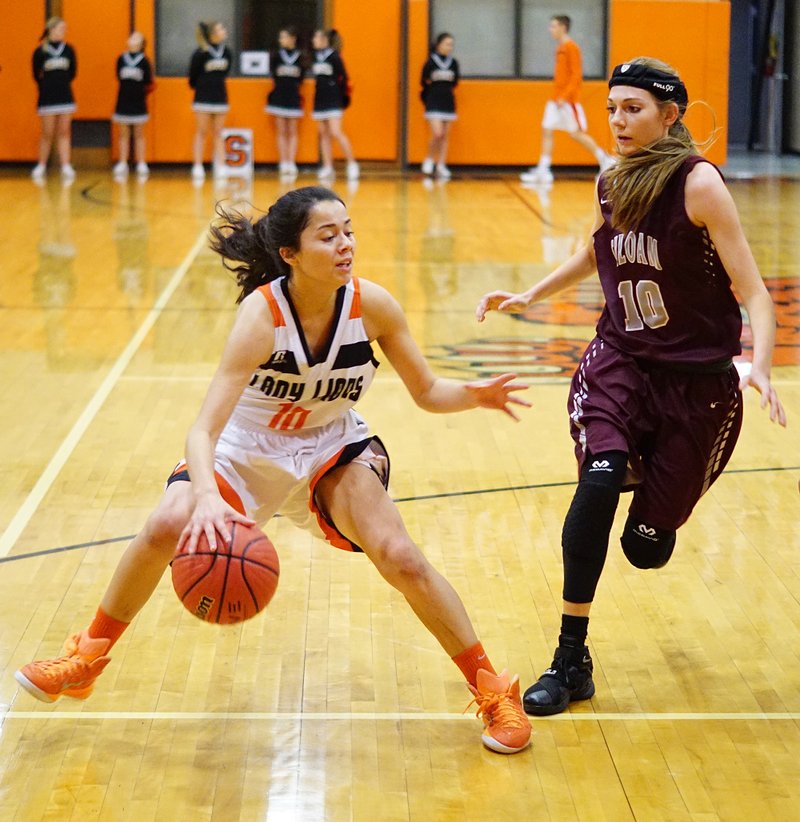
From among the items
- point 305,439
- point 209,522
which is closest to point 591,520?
point 305,439

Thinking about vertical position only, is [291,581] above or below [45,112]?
below

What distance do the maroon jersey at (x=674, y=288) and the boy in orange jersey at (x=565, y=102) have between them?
13.9 m

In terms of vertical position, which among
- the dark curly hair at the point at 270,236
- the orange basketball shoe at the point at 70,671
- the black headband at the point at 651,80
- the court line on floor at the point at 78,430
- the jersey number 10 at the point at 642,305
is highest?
the black headband at the point at 651,80

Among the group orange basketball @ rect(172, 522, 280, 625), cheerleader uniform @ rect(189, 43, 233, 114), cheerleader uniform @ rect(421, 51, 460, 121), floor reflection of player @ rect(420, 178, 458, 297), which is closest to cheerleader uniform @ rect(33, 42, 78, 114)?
cheerleader uniform @ rect(189, 43, 233, 114)

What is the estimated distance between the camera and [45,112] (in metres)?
17.7

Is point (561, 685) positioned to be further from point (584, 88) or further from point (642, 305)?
point (584, 88)

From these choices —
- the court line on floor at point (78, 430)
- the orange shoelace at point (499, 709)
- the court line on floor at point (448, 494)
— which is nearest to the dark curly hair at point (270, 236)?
the orange shoelace at point (499, 709)

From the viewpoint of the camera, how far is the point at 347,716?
367 centimetres

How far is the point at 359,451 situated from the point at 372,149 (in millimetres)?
16442

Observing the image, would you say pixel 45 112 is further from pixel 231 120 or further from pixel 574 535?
pixel 574 535

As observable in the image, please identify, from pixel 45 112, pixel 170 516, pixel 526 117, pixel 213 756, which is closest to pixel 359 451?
pixel 170 516

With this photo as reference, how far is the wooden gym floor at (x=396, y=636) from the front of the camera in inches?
128

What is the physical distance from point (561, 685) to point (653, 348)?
94cm

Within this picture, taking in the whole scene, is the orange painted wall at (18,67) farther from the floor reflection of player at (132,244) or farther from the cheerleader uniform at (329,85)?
the cheerleader uniform at (329,85)
